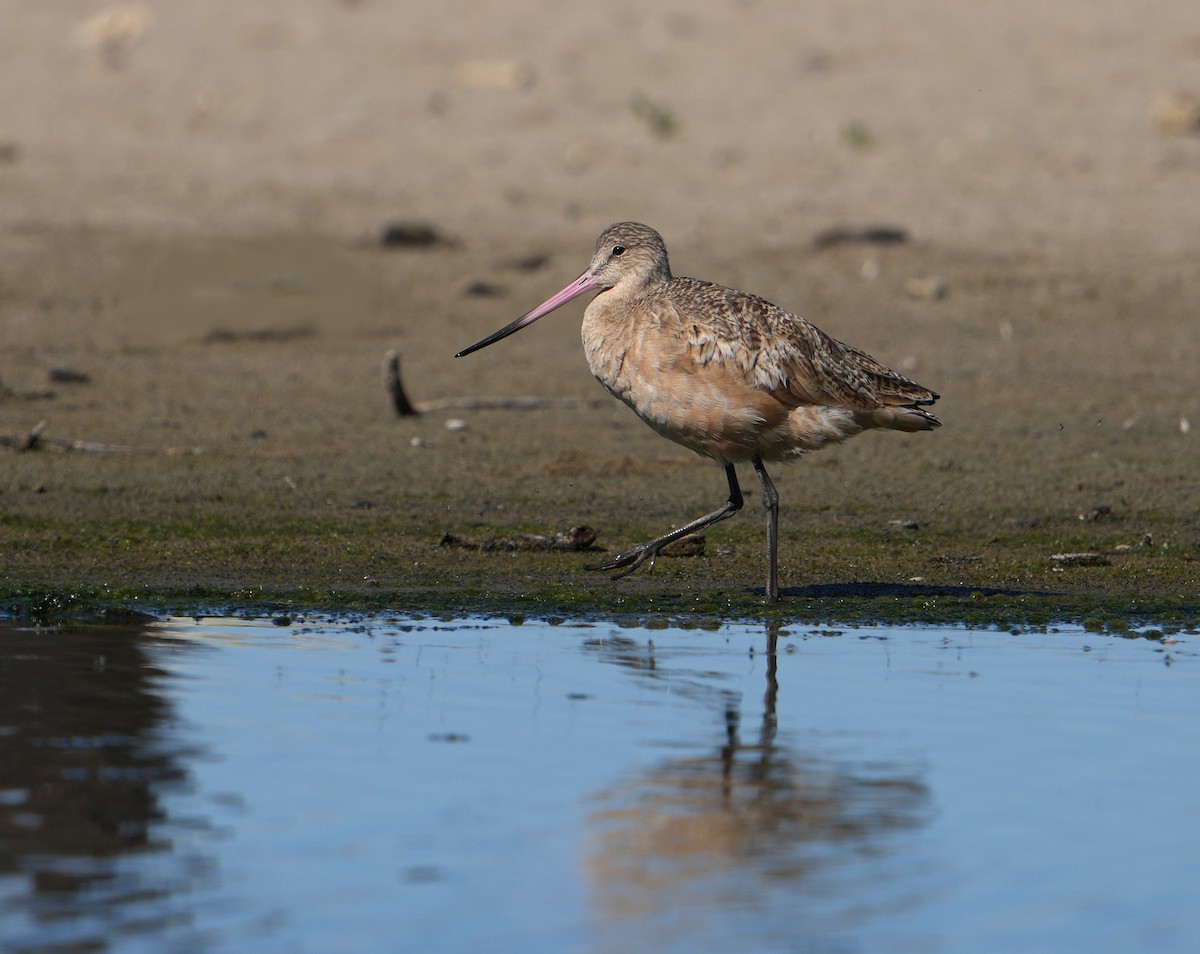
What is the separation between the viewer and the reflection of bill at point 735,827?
171 inches

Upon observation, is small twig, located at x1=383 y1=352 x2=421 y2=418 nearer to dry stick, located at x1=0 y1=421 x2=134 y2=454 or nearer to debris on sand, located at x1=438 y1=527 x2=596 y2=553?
dry stick, located at x1=0 y1=421 x2=134 y2=454

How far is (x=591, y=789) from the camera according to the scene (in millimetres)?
5125

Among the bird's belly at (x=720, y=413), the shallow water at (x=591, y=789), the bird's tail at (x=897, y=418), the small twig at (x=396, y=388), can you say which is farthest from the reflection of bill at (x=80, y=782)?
the small twig at (x=396, y=388)

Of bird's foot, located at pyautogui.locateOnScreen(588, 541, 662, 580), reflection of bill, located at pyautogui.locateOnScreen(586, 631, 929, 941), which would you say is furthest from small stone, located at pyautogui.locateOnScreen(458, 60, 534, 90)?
reflection of bill, located at pyautogui.locateOnScreen(586, 631, 929, 941)

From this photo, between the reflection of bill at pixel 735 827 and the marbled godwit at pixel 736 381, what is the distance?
6.92ft

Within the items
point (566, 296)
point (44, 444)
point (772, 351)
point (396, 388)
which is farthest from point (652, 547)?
point (44, 444)

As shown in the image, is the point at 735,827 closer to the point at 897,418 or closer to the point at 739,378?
the point at 739,378

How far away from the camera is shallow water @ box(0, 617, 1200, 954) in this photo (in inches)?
163

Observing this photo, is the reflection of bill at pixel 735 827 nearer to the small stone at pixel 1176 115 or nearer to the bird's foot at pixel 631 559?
the bird's foot at pixel 631 559

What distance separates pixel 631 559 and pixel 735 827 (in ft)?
10.6

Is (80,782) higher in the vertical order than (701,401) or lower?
lower

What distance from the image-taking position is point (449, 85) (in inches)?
798

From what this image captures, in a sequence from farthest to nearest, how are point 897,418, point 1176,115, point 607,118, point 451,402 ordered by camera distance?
point 607,118, point 1176,115, point 451,402, point 897,418

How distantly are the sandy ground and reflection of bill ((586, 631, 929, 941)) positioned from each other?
2.85m
